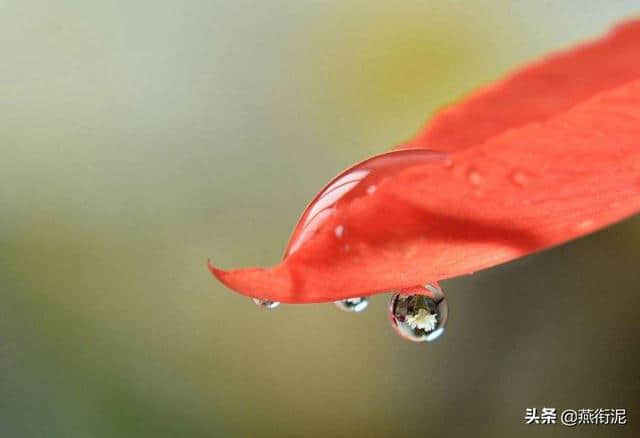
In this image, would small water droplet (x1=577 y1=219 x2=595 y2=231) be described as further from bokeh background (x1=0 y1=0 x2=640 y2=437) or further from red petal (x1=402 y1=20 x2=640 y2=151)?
bokeh background (x1=0 y1=0 x2=640 y2=437)

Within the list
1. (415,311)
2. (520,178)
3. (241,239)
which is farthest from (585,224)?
(241,239)

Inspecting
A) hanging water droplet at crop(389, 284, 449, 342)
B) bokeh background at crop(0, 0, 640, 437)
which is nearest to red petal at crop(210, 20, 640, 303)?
hanging water droplet at crop(389, 284, 449, 342)

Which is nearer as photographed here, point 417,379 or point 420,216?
point 420,216

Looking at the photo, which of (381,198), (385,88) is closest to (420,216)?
(381,198)

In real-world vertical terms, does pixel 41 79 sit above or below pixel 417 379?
above

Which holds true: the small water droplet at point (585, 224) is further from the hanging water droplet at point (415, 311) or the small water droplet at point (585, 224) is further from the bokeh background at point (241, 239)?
→ the bokeh background at point (241, 239)

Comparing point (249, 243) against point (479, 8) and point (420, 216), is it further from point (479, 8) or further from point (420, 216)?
point (420, 216)
